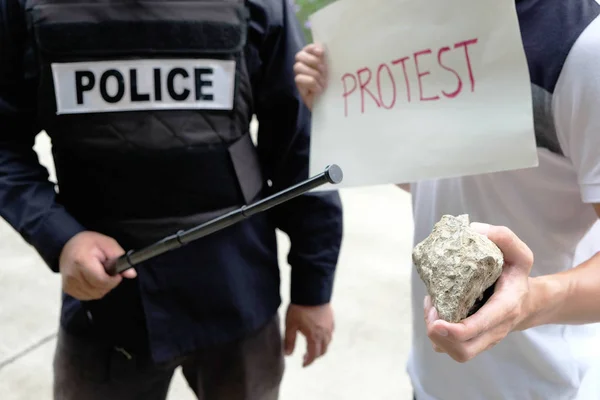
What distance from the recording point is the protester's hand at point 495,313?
0.40m

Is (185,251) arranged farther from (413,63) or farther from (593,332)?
(593,332)

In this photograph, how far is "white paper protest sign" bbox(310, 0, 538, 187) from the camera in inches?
21.5

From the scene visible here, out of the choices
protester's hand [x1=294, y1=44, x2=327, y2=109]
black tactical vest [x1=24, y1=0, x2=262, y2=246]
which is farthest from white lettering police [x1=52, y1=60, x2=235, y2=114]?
protester's hand [x1=294, y1=44, x2=327, y2=109]

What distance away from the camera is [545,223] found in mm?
613

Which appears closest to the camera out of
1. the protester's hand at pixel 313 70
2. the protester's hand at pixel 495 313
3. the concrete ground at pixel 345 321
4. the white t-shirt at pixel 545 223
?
the protester's hand at pixel 495 313

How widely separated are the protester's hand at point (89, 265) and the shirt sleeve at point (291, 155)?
0.83ft

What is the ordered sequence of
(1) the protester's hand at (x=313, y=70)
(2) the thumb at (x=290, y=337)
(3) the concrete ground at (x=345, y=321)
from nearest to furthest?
1. (1) the protester's hand at (x=313, y=70)
2. (2) the thumb at (x=290, y=337)
3. (3) the concrete ground at (x=345, y=321)

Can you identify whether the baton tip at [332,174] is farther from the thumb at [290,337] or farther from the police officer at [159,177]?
the thumb at [290,337]

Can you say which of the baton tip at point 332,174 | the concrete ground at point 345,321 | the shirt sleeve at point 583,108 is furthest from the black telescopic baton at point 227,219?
the concrete ground at point 345,321

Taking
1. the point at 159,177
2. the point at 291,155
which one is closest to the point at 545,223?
the point at 291,155

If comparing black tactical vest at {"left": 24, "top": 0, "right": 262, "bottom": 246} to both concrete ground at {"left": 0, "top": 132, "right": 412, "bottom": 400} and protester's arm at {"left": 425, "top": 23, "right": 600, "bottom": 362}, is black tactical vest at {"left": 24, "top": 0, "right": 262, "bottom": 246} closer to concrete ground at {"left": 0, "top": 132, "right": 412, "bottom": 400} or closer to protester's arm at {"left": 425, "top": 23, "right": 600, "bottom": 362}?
protester's arm at {"left": 425, "top": 23, "right": 600, "bottom": 362}

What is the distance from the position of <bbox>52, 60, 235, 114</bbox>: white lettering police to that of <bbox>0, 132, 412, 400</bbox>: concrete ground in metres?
1.03

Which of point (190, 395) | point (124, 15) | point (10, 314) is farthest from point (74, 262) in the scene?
point (10, 314)

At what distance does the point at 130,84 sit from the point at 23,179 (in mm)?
201
